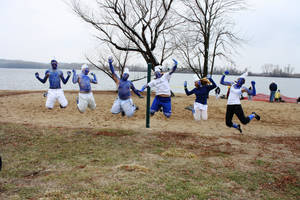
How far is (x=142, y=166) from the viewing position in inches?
242

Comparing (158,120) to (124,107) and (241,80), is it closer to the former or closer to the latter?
(124,107)

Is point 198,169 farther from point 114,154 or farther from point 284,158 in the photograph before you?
point 284,158

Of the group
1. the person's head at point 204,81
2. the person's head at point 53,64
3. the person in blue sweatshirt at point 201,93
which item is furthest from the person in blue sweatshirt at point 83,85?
the person's head at point 204,81

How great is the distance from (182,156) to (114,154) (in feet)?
6.35

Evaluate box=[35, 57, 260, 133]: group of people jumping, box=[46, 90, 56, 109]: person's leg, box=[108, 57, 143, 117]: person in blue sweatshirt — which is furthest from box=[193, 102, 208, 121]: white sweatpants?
box=[46, 90, 56, 109]: person's leg

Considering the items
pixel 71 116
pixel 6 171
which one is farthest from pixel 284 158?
pixel 71 116

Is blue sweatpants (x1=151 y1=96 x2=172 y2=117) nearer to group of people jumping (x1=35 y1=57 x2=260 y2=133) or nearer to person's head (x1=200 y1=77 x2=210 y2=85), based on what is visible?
group of people jumping (x1=35 y1=57 x2=260 y2=133)

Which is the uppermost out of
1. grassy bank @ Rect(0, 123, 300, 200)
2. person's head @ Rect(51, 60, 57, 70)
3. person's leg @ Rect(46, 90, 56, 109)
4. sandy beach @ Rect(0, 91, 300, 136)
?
person's head @ Rect(51, 60, 57, 70)

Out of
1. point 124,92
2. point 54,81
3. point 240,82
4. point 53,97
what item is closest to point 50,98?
point 53,97

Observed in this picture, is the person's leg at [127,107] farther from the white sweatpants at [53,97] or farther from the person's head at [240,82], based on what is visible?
the person's head at [240,82]

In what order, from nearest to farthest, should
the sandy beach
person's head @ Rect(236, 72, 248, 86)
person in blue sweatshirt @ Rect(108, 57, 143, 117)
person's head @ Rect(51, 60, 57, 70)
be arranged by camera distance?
person in blue sweatshirt @ Rect(108, 57, 143, 117)
person's head @ Rect(236, 72, 248, 86)
person's head @ Rect(51, 60, 57, 70)
the sandy beach

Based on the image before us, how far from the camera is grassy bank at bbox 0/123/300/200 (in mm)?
4922

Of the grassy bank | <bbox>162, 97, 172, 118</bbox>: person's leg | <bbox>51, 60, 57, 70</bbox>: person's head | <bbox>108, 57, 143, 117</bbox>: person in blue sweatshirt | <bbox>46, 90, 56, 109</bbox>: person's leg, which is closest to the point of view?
the grassy bank

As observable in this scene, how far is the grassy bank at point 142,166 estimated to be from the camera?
4.92 m
